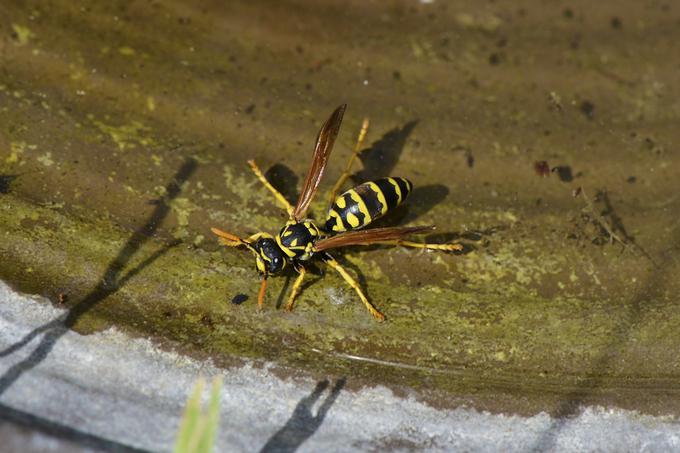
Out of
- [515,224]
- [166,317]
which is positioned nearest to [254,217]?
[166,317]

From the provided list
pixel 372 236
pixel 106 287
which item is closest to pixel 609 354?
pixel 372 236

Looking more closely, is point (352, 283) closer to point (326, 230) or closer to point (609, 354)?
point (326, 230)

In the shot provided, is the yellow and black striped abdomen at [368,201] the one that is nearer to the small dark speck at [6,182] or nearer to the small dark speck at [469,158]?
the small dark speck at [469,158]

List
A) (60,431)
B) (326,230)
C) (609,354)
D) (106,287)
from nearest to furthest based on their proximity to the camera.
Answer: (60,431)
(106,287)
(609,354)
(326,230)

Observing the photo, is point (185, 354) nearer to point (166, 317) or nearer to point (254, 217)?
point (166, 317)

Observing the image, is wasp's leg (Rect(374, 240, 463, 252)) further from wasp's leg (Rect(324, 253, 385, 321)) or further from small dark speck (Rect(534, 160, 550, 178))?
small dark speck (Rect(534, 160, 550, 178))
